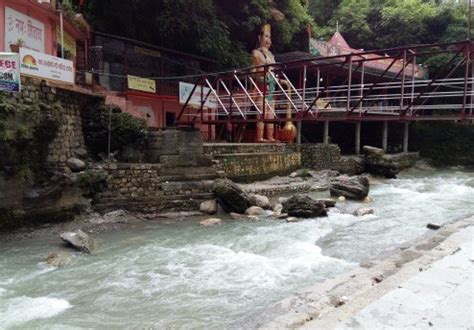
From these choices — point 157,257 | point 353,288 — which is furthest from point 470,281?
point 157,257

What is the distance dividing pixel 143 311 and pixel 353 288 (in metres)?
3.26

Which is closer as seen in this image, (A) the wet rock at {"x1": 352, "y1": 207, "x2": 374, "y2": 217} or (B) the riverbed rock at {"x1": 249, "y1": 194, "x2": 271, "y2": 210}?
(A) the wet rock at {"x1": 352, "y1": 207, "x2": 374, "y2": 217}

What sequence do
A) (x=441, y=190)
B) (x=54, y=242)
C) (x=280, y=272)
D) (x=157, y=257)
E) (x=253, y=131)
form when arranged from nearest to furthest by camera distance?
A: (x=280, y=272), (x=157, y=257), (x=54, y=242), (x=441, y=190), (x=253, y=131)

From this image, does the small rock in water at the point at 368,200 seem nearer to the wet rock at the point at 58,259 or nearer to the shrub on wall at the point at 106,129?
the shrub on wall at the point at 106,129

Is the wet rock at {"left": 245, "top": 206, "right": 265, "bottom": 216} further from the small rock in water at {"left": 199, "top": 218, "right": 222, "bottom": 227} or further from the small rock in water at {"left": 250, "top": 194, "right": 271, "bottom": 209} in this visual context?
the small rock in water at {"left": 199, "top": 218, "right": 222, "bottom": 227}

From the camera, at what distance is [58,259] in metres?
9.11

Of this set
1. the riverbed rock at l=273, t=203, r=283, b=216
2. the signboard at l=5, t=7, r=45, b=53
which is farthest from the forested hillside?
the riverbed rock at l=273, t=203, r=283, b=216

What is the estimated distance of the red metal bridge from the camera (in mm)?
10758

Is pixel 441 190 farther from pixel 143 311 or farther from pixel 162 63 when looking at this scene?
pixel 143 311

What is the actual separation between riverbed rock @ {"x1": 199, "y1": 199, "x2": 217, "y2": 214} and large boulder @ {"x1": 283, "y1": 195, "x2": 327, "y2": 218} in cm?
239

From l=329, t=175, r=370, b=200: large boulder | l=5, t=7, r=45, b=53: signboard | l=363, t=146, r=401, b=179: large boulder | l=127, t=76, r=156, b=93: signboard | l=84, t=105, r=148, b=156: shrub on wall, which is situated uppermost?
l=5, t=7, r=45, b=53: signboard

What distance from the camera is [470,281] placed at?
5621 millimetres

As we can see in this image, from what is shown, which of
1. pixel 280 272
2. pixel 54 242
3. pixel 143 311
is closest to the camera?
pixel 143 311

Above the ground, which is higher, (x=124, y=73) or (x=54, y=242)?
(x=124, y=73)
